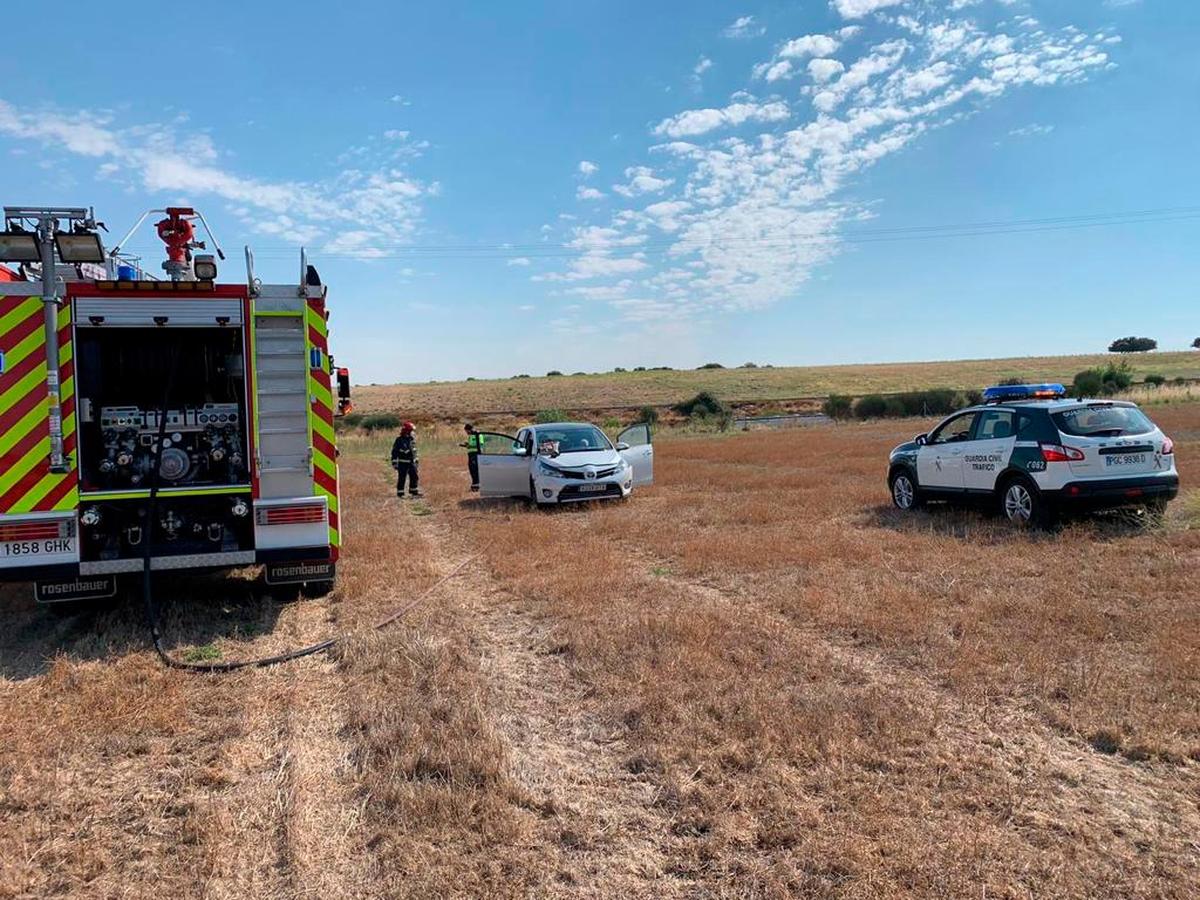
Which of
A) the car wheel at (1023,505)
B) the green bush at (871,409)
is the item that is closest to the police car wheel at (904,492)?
the car wheel at (1023,505)

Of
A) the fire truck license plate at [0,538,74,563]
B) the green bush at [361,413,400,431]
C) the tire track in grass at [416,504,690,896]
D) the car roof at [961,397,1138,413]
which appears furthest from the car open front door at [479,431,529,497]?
the green bush at [361,413,400,431]

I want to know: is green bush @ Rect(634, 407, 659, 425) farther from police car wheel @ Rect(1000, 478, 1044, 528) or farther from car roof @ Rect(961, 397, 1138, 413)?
police car wheel @ Rect(1000, 478, 1044, 528)

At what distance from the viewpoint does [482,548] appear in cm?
1070

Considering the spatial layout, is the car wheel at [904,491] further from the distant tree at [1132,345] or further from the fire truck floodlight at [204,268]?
the distant tree at [1132,345]

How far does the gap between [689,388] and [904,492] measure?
65854 mm

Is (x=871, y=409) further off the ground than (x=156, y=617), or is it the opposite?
(x=871, y=409)

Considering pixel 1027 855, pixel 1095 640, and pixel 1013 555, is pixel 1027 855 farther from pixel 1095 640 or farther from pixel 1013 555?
pixel 1013 555

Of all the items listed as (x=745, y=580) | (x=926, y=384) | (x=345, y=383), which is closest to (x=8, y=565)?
(x=345, y=383)

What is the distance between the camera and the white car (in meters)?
13.9

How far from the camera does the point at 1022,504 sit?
10281mm

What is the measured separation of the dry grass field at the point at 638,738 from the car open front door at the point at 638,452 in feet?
21.7

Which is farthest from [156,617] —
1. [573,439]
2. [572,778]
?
[573,439]

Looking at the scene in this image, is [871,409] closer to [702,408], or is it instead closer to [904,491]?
[702,408]

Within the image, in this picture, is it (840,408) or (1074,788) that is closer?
(1074,788)
